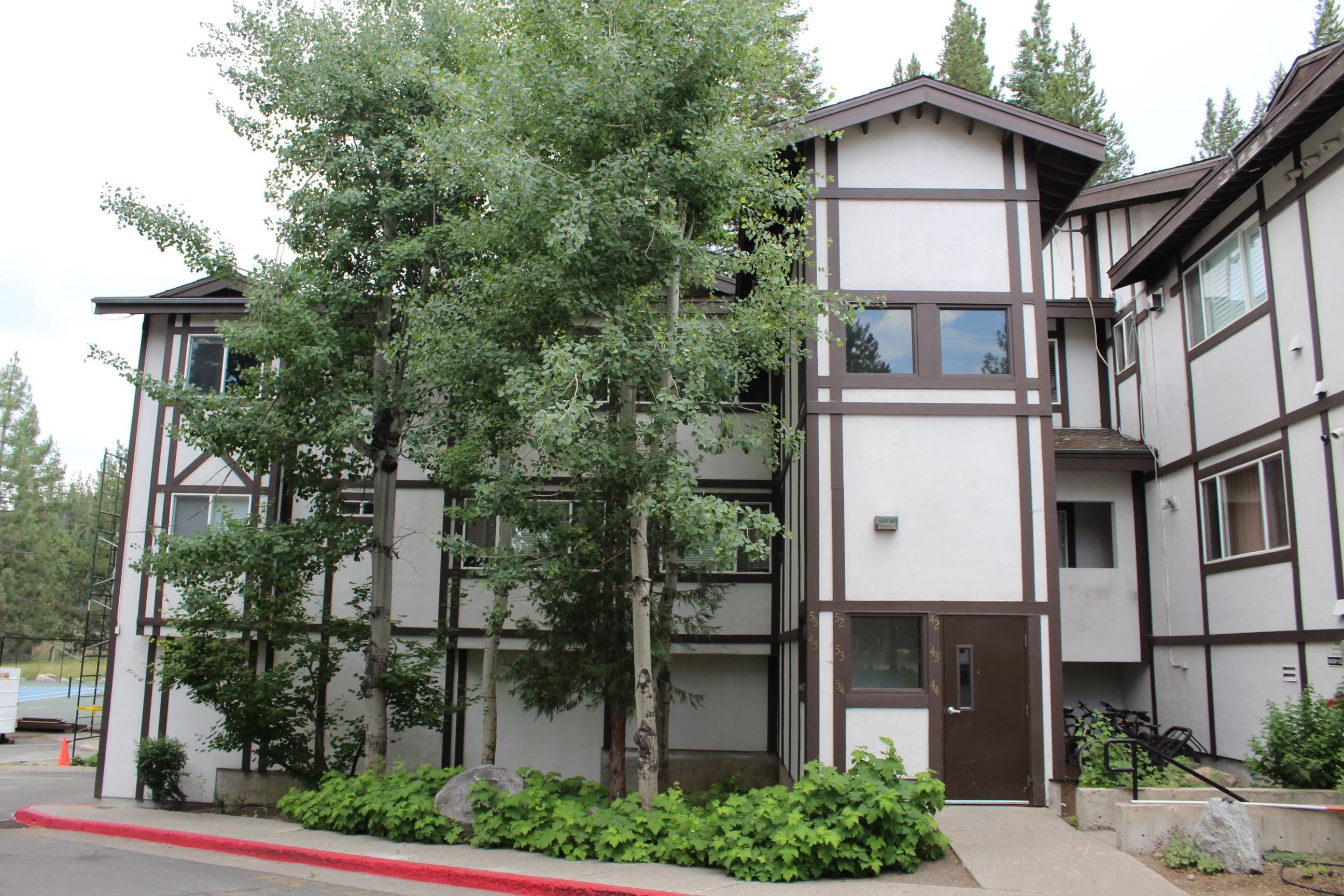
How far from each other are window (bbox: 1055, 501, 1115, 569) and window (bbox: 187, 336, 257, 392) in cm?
1445

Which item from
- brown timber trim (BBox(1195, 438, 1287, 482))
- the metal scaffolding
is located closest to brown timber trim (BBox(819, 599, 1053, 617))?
brown timber trim (BBox(1195, 438, 1287, 482))

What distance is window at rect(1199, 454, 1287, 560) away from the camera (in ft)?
38.3

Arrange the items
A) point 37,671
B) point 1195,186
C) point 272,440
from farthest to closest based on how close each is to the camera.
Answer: point 37,671 < point 272,440 < point 1195,186

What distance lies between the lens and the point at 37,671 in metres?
60.1

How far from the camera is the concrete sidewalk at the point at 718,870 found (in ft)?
26.5

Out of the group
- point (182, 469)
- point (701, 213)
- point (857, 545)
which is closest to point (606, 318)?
point (701, 213)

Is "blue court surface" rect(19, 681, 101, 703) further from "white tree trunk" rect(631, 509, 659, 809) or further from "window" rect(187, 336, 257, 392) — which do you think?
"white tree trunk" rect(631, 509, 659, 809)

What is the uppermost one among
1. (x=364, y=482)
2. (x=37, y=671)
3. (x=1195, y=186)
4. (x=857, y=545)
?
(x=1195, y=186)

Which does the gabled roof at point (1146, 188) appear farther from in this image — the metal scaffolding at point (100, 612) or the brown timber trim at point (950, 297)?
the metal scaffolding at point (100, 612)

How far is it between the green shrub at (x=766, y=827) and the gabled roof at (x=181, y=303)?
36.3 ft

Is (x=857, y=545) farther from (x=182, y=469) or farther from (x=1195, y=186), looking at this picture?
(x=182, y=469)

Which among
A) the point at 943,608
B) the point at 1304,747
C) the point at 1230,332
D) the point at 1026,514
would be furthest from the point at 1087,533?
the point at 1304,747

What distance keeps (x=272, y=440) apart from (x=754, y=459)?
25.2ft

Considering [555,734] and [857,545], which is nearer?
[857,545]
